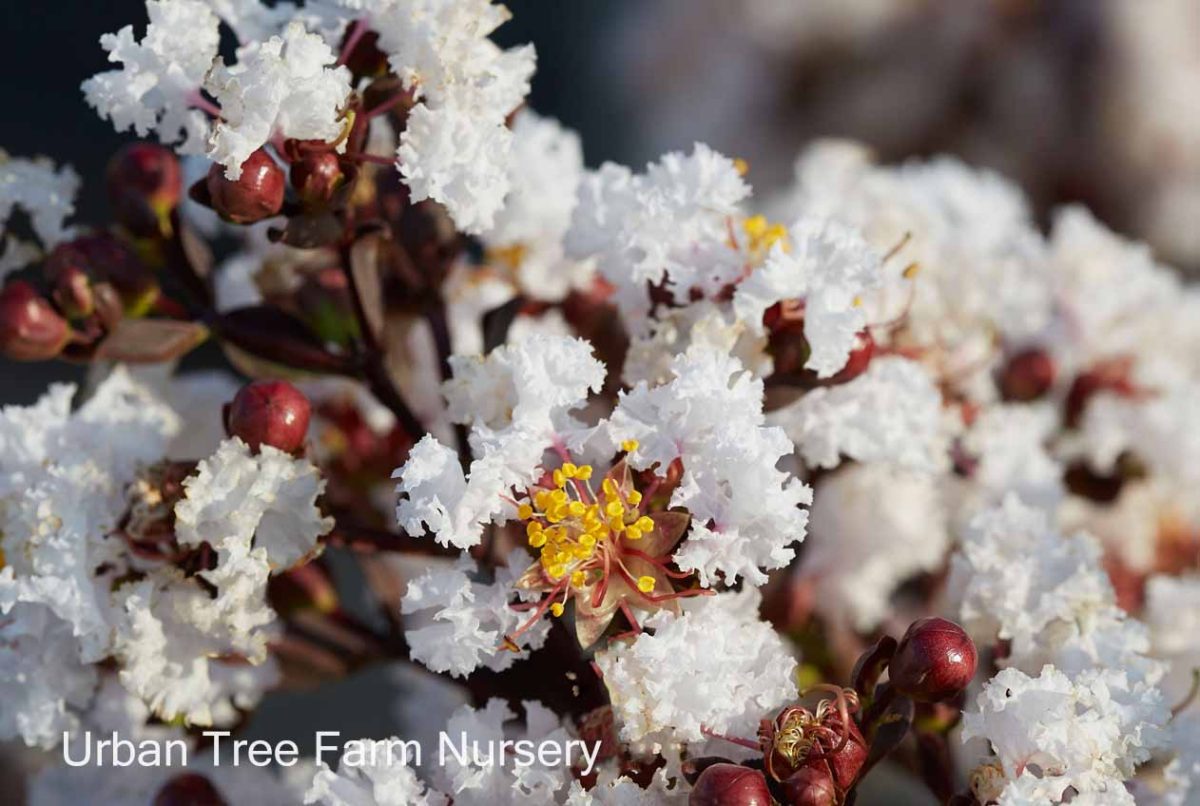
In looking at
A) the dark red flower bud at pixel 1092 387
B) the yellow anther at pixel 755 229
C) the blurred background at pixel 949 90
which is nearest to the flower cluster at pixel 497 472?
the yellow anther at pixel 755 229

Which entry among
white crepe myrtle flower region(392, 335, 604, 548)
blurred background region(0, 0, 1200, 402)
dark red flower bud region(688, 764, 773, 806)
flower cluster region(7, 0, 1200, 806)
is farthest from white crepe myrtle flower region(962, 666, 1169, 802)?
blurred background region(0, 0, 1200, 402)

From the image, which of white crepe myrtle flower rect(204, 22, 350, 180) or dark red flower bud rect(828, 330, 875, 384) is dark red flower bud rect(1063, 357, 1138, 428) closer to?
dark red flower bud rect(828, 330, 875, 384)

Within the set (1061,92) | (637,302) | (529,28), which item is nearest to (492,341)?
(637,302)

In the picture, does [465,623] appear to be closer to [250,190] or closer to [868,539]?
[250,190]

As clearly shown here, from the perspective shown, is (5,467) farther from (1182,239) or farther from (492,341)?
(1182,239)

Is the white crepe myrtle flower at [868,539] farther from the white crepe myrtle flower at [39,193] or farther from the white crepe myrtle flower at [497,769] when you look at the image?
the white crepe myrtle flower at [39,193]
